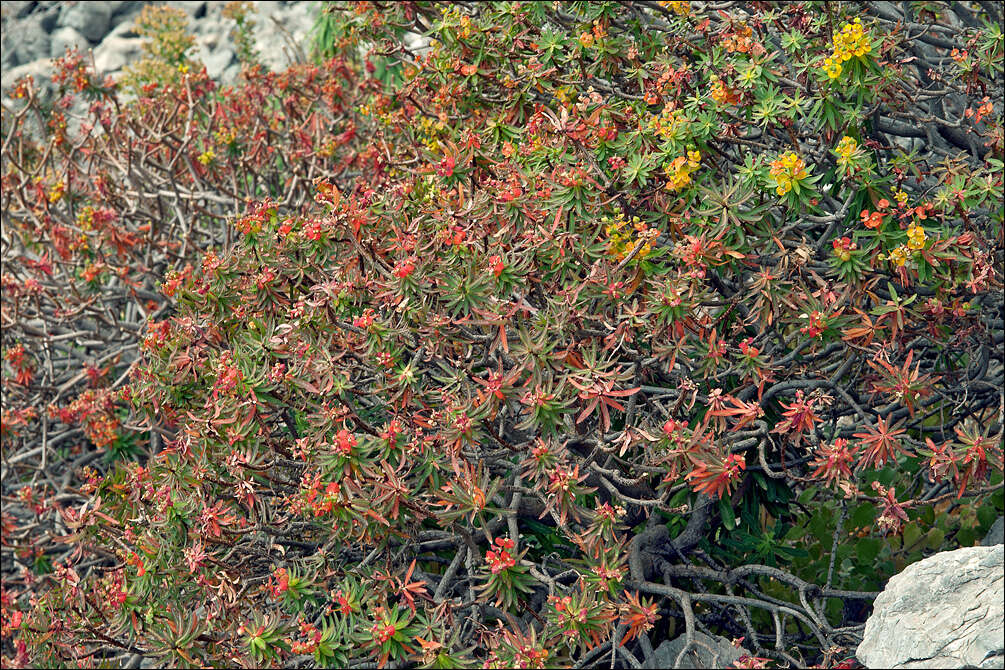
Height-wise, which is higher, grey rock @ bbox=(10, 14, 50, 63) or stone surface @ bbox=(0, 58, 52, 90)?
grey rock @ bbox=(10, 14, 50, 63)

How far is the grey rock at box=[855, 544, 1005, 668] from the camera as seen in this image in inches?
131

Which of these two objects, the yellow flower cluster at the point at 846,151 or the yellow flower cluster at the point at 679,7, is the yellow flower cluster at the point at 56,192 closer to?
the yellow flower cluster at the point at 679,7

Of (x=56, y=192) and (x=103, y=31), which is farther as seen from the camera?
(x=103, y=31)

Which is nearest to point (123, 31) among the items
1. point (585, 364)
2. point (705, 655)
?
point (585, 364)

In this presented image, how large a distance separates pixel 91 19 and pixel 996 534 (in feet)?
43.0

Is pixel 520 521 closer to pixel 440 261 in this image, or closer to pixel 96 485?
pixel 440 261

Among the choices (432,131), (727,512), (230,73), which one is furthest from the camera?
(230,73)

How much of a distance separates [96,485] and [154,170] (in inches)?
115

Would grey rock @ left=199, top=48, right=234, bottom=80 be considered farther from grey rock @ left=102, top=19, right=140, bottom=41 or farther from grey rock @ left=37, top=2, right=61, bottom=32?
grey rock @ left=37, top=2, right=61, bottom=32

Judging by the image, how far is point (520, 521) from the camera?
5070 mm

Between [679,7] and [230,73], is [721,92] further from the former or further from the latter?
[230,73]

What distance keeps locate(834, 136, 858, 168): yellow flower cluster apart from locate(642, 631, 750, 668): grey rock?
2.02m

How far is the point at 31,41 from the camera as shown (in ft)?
47.6

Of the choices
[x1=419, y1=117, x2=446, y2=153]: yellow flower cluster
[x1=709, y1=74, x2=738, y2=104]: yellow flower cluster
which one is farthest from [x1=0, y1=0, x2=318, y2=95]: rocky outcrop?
[x1=709, y1=74, x2=738, y2=104]: yellow flower cluster
